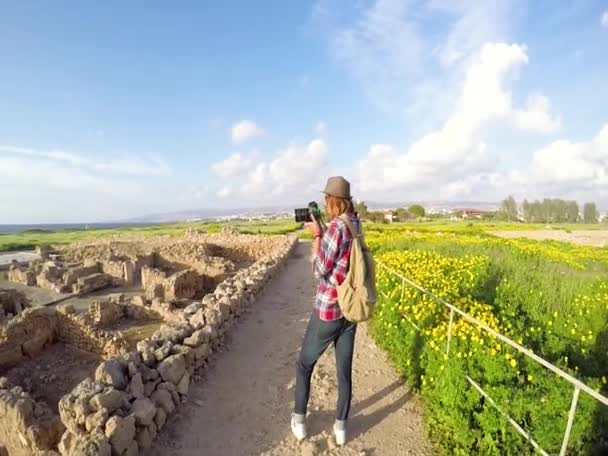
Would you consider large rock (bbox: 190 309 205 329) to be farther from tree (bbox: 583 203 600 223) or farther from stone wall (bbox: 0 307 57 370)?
tree (bbox: 583 203 600 223)

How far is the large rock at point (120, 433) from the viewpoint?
127 inches

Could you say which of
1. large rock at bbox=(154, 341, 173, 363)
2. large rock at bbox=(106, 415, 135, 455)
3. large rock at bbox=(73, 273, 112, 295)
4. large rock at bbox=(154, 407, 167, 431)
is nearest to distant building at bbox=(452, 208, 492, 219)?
large rock at bbox=(73, 273, 112, 295)

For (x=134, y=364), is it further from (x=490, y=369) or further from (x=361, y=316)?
(x=490, y=369)

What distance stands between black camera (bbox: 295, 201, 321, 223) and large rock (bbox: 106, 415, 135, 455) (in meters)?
2.62

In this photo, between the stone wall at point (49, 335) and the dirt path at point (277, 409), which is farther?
the stone wall at point (49, 335)

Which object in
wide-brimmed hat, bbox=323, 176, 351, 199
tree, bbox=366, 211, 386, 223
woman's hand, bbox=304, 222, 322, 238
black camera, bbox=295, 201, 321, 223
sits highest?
wide-brimmed hat, bbox=323, 176, 351, 199

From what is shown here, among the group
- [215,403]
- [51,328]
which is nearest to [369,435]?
[215,403]

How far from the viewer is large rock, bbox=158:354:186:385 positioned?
4.38 metres

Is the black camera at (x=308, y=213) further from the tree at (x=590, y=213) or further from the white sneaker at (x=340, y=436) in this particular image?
the tree at (x=590, y=213)

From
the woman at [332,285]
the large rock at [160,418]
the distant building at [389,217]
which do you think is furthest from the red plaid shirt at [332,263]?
the distant building at [389,217]

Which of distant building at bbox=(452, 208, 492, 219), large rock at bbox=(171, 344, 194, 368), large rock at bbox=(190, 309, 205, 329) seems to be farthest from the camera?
distant building at bbox=(452, 208, 492, 219)

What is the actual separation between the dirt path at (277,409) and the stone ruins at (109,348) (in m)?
0.29

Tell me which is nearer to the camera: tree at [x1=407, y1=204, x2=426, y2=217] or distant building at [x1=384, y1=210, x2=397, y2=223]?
distant building at [x1=384, y1=210, x2=397, y2=223]

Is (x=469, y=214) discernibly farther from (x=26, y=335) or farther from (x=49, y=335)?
(x=26, y=335)
